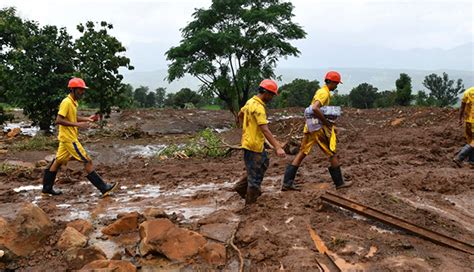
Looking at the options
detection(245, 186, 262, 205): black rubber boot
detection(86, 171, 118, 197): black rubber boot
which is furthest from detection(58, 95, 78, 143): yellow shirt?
detection(245, 186, 262, 205): black rubber boot

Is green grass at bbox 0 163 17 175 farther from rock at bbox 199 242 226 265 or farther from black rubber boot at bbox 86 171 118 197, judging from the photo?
rock at bbox 199 242 226 265

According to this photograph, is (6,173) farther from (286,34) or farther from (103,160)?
(286,34)

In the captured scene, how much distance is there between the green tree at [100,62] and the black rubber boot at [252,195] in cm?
930

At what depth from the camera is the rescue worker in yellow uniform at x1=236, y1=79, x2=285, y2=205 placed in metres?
5.08

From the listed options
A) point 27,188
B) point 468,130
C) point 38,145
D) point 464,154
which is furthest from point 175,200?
point 38,145

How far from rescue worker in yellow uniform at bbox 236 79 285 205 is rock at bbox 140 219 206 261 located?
50.5 inches

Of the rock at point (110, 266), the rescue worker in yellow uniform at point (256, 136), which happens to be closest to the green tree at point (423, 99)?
the rescue worker in yellow uniform at point (256, 136)

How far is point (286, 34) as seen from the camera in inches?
688

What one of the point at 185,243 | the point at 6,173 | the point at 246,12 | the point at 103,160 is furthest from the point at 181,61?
the point at 185,243

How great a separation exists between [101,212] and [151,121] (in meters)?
13.3

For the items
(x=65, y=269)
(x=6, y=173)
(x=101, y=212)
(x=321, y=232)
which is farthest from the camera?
(x=6, y=173)

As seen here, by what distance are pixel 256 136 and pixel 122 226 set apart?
1.90 metres

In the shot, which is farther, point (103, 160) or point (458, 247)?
point (103, 160)

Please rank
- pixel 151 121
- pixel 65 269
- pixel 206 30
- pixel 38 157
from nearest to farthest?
pixel 65 269 < pixel 38 157 < pixel 206 30 < pixel 151 121
